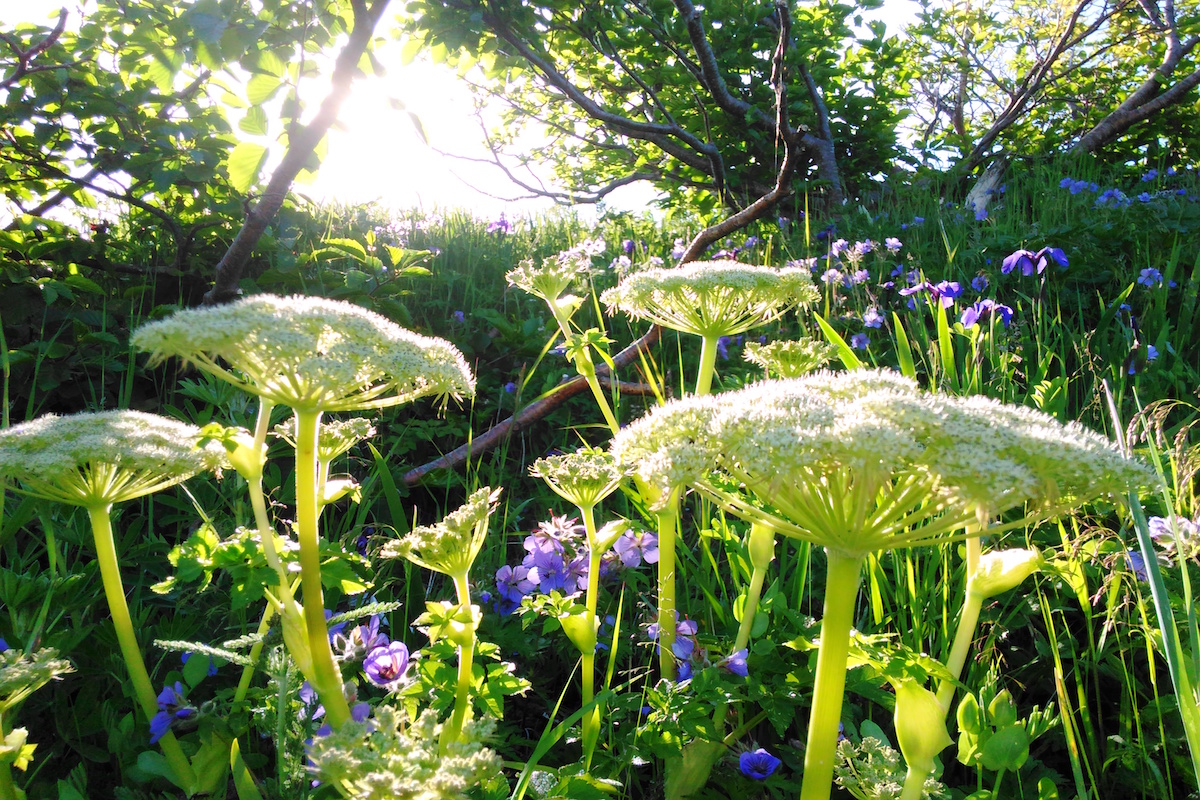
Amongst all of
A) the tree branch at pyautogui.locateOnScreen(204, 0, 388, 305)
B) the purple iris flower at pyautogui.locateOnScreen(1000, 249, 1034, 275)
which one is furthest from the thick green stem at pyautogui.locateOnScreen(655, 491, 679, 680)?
the purple iris flower at pyautogui.locateOnScreen(1000, 249, 1034, 275)

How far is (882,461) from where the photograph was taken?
3.41 feet

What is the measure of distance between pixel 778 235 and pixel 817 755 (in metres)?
6.91

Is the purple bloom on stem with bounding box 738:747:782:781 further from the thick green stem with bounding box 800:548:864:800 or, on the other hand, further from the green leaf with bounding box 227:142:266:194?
the green leaf with bounding box 227:142:266:194

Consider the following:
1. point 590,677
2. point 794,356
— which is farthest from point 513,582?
point 794,356

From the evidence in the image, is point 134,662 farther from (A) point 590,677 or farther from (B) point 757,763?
(B) point 757,763

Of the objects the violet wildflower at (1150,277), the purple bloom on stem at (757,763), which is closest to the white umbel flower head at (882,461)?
the purple bloom on stem at (757,763)

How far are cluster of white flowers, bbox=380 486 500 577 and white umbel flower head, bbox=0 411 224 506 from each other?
0.43 m

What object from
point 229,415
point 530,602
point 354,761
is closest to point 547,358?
point 229,415

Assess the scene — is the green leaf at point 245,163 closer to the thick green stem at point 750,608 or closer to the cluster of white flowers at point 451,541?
the cluster of white flowers at point 451,541

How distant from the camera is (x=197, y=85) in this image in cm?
399

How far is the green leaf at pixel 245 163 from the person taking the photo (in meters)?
3.01

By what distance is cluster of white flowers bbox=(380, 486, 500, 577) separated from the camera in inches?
57.8

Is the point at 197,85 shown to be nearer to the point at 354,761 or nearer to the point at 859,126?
the point at 354,761

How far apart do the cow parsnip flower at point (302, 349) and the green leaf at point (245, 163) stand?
189cm
